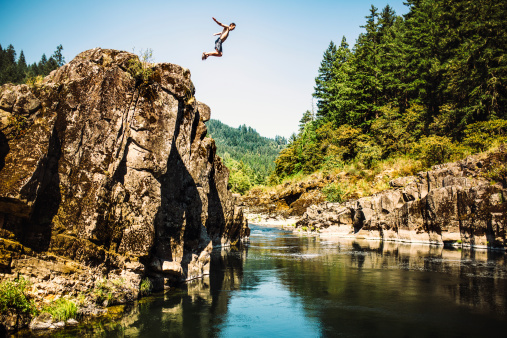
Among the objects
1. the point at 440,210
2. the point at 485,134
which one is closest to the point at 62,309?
the point at 440,210

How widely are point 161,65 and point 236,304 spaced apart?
11.3m

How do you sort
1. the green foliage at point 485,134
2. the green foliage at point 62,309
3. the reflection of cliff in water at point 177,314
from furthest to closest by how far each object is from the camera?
the green foliage at point 485,134 < the reflection of cliff in water at point 177,314 < the green foliage at point 62,309

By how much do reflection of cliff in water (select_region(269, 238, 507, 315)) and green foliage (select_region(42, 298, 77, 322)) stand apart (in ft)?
32.5

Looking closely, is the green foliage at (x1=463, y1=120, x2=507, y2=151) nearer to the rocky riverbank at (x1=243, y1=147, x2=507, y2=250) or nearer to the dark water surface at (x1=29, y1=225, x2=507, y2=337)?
the rocky riverbank at (x1=243, y1=147, x2=507, y2=250)

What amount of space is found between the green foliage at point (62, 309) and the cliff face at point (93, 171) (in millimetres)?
460

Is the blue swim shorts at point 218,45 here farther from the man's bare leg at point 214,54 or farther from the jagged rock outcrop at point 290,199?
the jagged rock outcrop at point 290,199

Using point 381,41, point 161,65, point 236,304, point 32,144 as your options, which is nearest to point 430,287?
point 236,304

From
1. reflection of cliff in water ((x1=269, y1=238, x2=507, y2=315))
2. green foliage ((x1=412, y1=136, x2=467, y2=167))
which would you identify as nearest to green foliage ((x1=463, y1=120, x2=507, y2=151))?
green foliage ((x1=412, y1=136, x2=467, y2=167))

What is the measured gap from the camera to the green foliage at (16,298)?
10.8m

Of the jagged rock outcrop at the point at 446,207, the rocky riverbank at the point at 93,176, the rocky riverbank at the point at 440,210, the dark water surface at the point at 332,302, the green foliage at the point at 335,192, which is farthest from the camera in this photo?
the green foliage at the point at 335,192

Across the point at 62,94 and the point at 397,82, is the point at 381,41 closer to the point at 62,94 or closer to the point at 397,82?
the point at 397,82

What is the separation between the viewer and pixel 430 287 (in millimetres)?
18109

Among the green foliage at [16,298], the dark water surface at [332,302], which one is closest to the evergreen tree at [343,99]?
the dark water surface at [332,302]

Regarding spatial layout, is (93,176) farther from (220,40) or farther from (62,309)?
(220,40)
